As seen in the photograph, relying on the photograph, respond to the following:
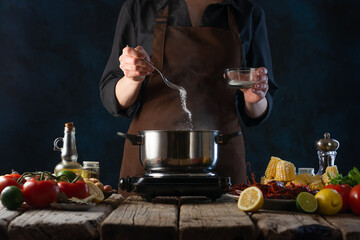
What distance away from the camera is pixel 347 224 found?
60.5 inches

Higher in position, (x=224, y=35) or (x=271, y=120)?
(x=224, y=35)

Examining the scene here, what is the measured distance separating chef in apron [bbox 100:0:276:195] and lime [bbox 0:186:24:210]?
0.96 m

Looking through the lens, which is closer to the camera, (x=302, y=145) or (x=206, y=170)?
(x=206, y=170)

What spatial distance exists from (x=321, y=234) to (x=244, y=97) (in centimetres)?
130

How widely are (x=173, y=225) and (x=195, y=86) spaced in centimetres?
133

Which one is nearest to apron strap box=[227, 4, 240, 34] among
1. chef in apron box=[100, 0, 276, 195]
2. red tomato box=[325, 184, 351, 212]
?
chef in apron box=[100, 0, 276, 195]

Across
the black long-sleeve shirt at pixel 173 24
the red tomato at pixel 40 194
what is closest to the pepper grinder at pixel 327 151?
the black long-sleeve shirt at pixel 173 24

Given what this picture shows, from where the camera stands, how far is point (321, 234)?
57.6 inches

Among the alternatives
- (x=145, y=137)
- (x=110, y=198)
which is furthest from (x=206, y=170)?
(x=110, y=198)

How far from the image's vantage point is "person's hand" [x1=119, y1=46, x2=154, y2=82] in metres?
2.22

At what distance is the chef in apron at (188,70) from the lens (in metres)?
2.68

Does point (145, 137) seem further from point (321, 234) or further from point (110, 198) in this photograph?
point (321, 234)

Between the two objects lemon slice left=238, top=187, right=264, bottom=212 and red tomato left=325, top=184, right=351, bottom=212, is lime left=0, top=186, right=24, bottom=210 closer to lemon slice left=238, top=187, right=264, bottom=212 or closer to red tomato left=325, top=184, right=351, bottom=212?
lemon slice left=238, top=187, right=264, bottom=212

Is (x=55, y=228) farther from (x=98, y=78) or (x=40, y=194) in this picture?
(x=98, y=78)
